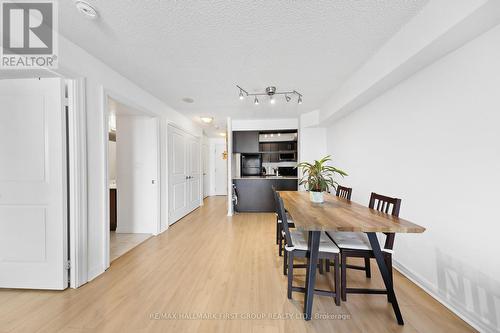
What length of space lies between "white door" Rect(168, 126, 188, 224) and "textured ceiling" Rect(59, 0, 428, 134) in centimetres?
132

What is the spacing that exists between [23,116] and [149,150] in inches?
61.5

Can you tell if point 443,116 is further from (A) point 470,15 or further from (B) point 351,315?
(B) point 351,315

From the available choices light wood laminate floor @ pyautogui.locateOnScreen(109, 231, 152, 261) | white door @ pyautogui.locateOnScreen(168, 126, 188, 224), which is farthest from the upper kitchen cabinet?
light wood laminate floor @ pyautogui.locateOnScreen(109, 231, 152, 261)

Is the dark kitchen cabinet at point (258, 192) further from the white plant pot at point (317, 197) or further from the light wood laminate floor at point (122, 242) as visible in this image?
the white plant pot at point (317, 197)

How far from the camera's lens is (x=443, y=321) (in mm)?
1438

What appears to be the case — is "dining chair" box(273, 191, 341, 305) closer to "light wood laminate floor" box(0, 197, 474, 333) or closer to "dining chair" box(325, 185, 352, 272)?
"light wood laminate floor" box(0, 197, 474, 333)

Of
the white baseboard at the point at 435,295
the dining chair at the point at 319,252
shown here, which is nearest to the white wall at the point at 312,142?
the white baseboard at the point at 435,295

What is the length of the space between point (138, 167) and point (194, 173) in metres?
1.79

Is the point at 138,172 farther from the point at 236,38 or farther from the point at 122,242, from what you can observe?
the point at 236,38

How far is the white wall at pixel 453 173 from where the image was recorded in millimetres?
1305

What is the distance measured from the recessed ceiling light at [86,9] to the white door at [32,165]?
744 mm

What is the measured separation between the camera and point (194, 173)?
500 cm

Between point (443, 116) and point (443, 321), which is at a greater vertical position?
point (443, 116)

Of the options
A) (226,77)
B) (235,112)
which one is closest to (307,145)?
(235,112)
